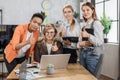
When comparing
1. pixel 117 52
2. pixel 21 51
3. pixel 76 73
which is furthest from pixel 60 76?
pixel 117 52

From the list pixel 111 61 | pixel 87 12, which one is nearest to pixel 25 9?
pixel 111 61

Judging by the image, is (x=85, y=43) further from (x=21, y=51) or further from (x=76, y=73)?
(x=21, y=51)

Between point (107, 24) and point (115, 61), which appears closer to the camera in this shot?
→ point (115, 61)

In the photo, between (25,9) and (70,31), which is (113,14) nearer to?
(70,31)

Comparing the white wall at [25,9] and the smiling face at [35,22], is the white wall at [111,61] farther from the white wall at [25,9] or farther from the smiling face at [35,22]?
the white wall at [25,9]

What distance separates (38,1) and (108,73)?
328 centimetres

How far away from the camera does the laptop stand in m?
2.32

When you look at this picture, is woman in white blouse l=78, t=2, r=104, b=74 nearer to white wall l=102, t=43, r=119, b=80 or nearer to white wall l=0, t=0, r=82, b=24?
white wall l=102, t=43, r=119, b=80

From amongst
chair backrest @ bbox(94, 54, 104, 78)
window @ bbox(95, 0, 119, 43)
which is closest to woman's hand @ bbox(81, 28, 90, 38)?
chair backrest @ bbox(94, 54, 104, 78)

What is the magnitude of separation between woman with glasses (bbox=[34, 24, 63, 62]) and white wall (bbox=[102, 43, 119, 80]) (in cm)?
206

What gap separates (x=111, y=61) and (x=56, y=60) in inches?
100

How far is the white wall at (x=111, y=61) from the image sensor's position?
14.7 feet

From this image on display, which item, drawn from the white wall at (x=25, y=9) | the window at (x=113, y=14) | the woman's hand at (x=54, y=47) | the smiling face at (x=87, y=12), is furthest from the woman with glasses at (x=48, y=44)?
the white wall at (x=25, y=9)

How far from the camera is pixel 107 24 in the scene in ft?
15.8
